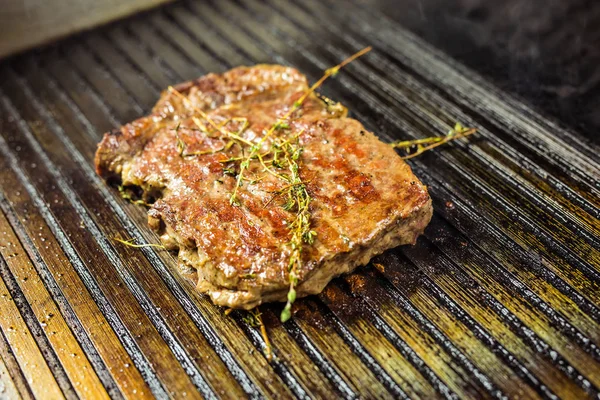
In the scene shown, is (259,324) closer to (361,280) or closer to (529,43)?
(361,280)

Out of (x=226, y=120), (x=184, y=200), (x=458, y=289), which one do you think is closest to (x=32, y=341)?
(x=184, y=200)

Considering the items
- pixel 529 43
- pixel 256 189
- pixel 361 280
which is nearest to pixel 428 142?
pixel 361 280

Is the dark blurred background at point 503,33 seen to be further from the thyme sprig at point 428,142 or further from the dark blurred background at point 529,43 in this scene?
the thyme sprig at point 428,142

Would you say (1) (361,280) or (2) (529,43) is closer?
(1) (361,280)

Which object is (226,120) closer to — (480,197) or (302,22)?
(480,197)

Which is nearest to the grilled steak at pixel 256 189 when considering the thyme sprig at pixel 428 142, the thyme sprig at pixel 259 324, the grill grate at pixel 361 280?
the thyme sprig at pixel 259 324

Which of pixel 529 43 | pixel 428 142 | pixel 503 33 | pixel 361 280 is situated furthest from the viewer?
pixel 503 33
